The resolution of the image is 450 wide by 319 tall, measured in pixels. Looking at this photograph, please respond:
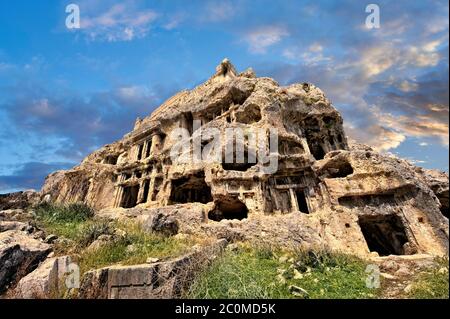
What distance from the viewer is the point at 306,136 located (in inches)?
1119

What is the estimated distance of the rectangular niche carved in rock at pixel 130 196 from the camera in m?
26.9

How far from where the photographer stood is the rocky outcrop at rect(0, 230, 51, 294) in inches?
295

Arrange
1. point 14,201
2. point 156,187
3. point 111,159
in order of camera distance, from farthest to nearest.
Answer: point 111,159, point 156,187, point 14,201

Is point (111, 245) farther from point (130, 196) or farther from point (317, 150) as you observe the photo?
point (317, 150)

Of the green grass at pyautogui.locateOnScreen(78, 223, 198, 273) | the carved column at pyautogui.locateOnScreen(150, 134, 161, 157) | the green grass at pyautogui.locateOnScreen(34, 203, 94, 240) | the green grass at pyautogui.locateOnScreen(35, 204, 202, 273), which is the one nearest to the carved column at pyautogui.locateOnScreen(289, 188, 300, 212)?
the green grass at pyautogui.locateOnScreen(35, 204, 202, 273)

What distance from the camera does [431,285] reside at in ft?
25.7

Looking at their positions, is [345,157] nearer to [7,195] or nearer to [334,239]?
[334,239]

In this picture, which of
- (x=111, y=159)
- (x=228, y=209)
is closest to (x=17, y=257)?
(x=228, y=209)

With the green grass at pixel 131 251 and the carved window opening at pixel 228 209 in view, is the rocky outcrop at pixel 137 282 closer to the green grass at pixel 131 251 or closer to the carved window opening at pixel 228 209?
the green grass at pixel 131 251

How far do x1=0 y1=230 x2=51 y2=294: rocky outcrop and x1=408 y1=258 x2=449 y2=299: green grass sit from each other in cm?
1152

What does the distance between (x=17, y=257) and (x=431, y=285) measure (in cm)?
1291

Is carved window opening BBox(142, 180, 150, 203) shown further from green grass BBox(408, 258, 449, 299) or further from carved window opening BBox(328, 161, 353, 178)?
green grass BBox(408, 258, 449, 299)

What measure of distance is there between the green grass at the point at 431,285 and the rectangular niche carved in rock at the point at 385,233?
20.2 feet
